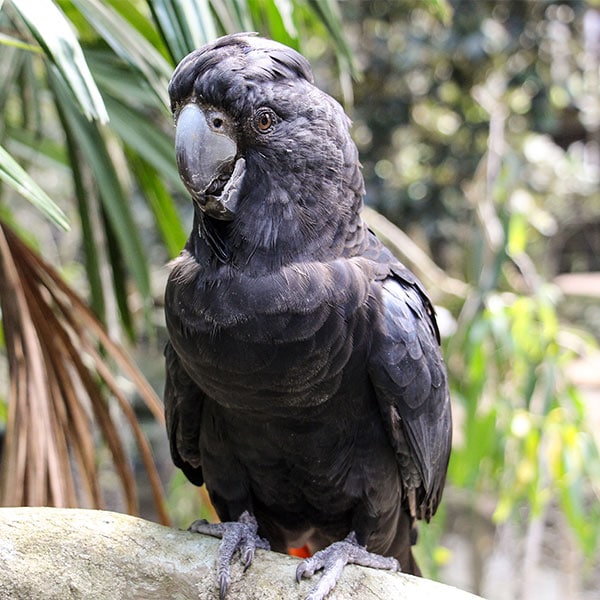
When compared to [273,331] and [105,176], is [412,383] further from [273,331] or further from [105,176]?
[105,176]

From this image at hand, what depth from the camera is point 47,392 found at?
1267mm

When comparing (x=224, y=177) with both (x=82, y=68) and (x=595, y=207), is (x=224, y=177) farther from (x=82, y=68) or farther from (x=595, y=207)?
(x=595, y=207)

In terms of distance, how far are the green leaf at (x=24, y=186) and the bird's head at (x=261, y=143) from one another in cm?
17

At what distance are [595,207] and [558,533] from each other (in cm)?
210

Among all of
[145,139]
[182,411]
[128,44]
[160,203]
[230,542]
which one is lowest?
[230,542]

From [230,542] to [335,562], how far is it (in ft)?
0.49

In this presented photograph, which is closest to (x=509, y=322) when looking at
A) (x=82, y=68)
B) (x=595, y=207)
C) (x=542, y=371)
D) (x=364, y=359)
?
(x=542, y=371)

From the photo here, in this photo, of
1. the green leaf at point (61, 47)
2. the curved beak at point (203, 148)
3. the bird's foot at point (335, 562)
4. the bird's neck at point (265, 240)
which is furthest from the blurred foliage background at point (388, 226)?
the bird's foot at point (335, 562)

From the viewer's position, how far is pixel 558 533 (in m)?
3.72

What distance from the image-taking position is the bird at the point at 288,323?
0.99 meters

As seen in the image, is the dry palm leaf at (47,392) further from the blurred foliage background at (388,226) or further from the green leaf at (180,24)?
the green leaf at (180,24)

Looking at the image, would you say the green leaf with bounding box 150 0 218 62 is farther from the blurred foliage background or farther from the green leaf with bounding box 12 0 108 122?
the green leaf with bounding box 12 0 108 122

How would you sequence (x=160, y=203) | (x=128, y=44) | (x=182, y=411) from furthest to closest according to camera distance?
(x=160, y=203) < (x=182, y=411) < (x=128, y=44)

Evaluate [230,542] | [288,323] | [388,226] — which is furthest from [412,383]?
[388,226]
